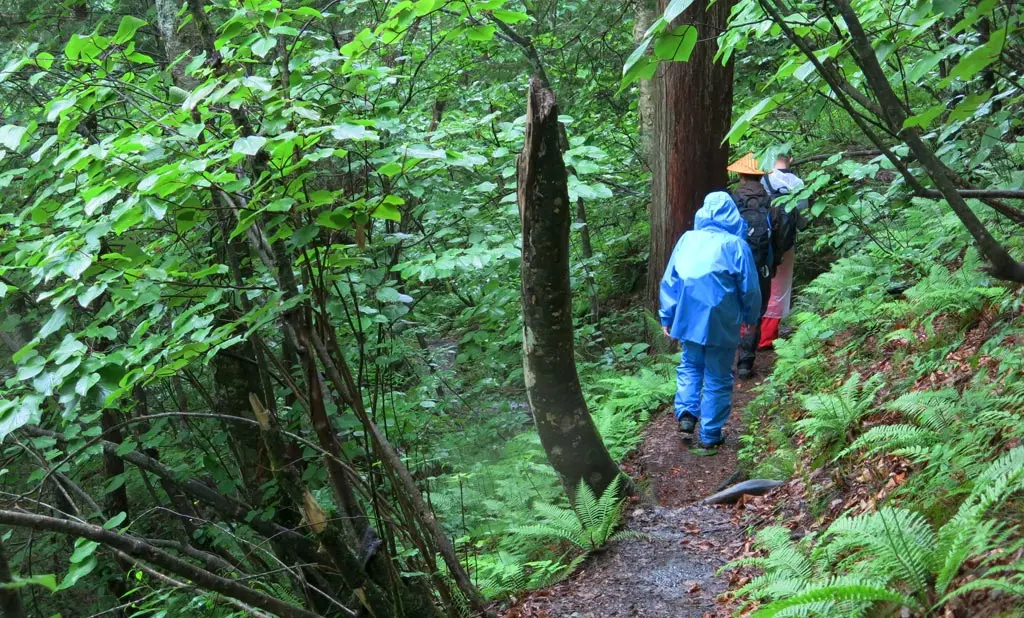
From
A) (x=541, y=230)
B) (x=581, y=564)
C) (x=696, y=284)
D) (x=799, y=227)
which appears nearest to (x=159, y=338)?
(x=541, y=230)

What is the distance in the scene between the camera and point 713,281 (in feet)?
19.3

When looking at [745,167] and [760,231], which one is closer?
[760,231]

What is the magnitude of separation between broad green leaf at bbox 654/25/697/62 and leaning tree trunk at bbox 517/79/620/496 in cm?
224

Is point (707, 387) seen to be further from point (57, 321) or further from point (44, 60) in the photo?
point (44, 60)

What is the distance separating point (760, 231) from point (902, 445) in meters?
3.97

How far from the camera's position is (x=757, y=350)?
8.49 meters

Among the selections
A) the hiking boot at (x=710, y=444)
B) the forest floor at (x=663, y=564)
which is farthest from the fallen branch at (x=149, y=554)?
the hiking boot at (x=710, y=444)

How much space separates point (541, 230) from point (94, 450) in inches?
122

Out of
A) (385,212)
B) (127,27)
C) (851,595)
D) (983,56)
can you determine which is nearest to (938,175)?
(983,56)

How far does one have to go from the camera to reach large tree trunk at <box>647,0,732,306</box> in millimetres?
7445

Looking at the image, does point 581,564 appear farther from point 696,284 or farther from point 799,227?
point 799,227

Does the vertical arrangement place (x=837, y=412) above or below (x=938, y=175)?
below

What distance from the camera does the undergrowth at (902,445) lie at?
2.68 meters

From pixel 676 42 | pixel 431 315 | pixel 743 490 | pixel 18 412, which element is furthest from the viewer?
pixel 431 315
